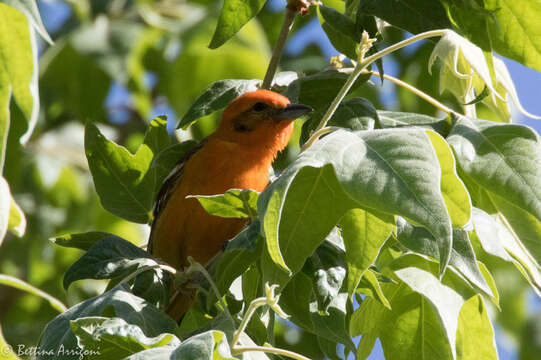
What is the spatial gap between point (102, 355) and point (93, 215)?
5.14 m

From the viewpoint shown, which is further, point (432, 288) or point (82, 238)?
point (82, 238)

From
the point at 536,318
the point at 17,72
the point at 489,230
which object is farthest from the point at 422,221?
the point at 536,318

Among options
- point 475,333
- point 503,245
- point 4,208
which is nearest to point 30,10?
point 4,208

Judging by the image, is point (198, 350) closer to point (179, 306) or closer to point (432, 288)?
point (432, 288)

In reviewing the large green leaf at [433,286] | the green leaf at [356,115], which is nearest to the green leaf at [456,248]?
the large green leaf at [433,286]

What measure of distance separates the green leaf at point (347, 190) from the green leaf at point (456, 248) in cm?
17

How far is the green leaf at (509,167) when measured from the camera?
7.12ft

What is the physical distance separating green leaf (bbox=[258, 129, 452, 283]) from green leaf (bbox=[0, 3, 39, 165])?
0.68m

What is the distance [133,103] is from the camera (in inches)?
325

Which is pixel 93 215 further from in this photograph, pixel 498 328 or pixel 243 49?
pixel 498 328

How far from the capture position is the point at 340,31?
9.43 ft

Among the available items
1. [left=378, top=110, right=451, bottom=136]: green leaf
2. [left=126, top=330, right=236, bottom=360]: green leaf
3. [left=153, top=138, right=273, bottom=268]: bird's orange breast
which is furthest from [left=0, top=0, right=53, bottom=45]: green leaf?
[left=153, top=138, right=273, bottom=268]: bird's orange breast

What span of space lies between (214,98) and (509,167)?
1.22 metres

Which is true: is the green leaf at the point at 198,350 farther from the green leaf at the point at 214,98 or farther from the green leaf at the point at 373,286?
the green leaf at the point at 214,98
